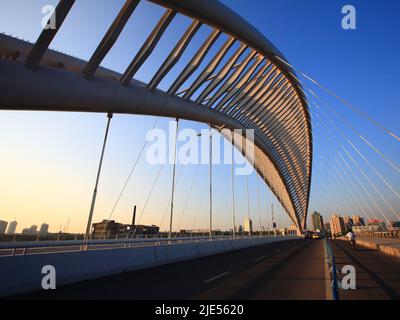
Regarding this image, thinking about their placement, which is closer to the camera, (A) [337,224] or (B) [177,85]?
(B) [177,85]

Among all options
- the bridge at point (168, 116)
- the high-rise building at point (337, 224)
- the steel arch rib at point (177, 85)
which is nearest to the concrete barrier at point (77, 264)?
the bridge at point (168, 116)

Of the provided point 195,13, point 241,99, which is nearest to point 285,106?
point 241,99

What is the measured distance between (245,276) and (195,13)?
11.6 metres

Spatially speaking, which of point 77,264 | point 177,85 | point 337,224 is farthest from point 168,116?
point 337,224

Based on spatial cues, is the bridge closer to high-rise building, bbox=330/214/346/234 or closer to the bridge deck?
the bridge deck

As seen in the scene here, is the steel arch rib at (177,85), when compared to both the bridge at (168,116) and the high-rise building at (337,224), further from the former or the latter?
the high-rise building at (337,224)

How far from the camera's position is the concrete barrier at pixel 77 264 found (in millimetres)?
6304

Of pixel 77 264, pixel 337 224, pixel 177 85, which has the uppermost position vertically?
pixel 177 85

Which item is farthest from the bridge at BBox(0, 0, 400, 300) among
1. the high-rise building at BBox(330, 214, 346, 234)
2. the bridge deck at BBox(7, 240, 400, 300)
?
→ the high-rise building at BBox(330, 214, 346, 234)

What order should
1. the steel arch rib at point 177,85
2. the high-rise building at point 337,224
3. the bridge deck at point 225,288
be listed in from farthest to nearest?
the high-rise building at point 337,224 < the steel arch rib at point 177,85 < the bridge deck at point 225,288

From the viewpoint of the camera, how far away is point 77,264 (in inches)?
319

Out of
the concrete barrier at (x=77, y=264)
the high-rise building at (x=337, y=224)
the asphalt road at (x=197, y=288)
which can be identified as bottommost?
the asphalt road at (x=197, y=288)

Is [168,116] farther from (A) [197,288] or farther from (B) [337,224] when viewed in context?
(B) [337,224]
